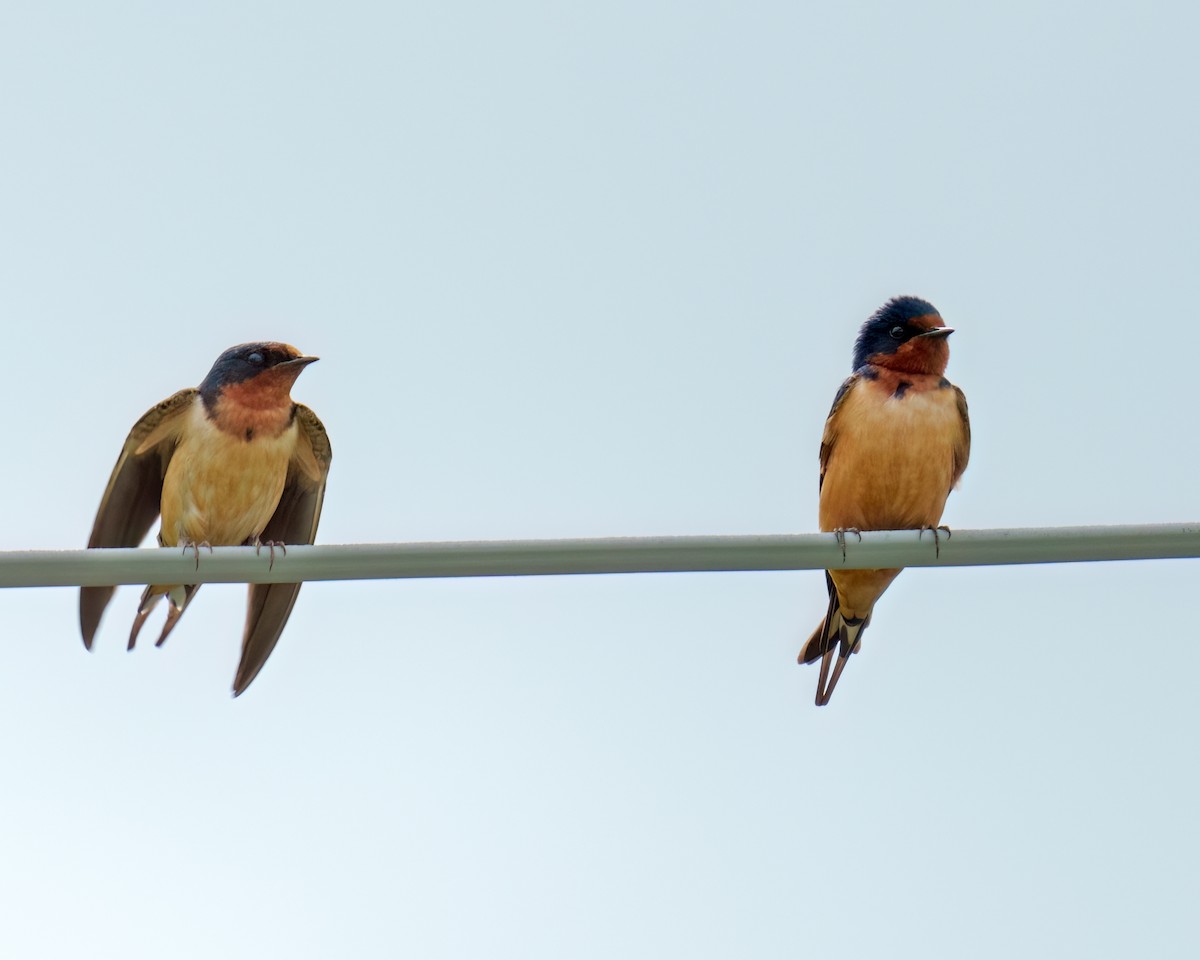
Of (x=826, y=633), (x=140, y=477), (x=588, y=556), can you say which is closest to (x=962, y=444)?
(x=826, y=633)

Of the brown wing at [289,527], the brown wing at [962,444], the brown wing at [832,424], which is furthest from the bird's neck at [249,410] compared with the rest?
the brown wing at [962,444]

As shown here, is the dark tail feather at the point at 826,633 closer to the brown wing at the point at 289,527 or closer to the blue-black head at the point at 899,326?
the blue-black head at the point at 899,326

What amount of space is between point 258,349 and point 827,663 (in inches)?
100

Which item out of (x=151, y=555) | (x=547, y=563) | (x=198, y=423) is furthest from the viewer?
(x=198, y=423)

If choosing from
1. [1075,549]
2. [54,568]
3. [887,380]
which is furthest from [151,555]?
[887,380]

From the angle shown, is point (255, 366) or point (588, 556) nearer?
point (588, 556)

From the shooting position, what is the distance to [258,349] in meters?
5.90

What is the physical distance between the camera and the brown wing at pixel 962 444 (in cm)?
562

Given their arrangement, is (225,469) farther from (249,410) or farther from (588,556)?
(588,556)

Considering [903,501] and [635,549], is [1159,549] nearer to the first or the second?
[635,549]

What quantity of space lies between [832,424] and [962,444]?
49cm

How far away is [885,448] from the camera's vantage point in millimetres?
5414

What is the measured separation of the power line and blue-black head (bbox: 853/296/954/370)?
257 cm

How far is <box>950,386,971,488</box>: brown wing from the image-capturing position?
18.4 feet
